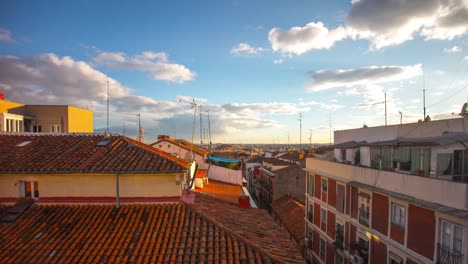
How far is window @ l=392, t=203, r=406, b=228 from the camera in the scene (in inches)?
499

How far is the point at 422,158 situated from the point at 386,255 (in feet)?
18.6

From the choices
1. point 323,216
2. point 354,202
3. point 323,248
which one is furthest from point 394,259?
point 323,248

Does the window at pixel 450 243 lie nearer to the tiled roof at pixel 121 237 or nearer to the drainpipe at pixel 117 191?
the tiled roof at pixel 121 237

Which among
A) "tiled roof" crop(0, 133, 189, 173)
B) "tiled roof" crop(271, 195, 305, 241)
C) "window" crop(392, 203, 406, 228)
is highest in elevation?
"tiled roof" crop(0, 133, 189, 173)

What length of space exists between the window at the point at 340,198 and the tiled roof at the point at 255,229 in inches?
318

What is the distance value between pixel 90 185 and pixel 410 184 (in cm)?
1410

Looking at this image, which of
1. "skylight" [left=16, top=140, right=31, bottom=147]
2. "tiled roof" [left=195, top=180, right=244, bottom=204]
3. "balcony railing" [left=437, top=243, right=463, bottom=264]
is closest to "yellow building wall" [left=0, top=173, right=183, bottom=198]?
"skylight" [left=16, top=140, right=31, bottom=147]

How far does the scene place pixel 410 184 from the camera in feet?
39.8

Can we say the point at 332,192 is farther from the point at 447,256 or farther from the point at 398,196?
the point at 447,256

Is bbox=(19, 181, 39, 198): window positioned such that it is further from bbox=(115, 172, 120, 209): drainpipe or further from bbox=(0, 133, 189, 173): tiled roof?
bbox=(115, 172, 120, 209): drainpipe

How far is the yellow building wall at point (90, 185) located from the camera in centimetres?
1045

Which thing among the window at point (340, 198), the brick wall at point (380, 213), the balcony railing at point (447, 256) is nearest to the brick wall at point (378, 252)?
the brick wall at point (380, 213)

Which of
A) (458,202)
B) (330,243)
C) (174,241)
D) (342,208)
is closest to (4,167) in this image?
(174,241)

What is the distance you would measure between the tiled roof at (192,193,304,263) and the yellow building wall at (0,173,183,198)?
173 centimetres
